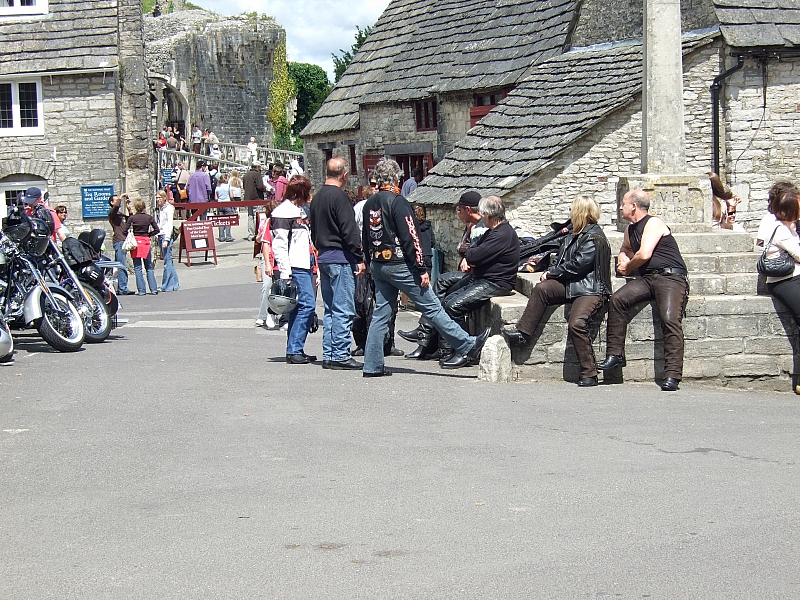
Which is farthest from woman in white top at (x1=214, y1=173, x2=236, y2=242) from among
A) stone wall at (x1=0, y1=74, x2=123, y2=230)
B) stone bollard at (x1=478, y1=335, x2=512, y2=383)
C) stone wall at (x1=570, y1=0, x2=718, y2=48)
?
stone bollard at (x1=478, y1=335, x2=512, y2=383)

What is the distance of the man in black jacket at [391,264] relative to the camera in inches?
369

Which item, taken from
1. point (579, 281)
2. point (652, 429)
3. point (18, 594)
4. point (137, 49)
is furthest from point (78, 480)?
point (137, 49)

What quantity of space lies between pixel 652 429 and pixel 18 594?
463 centimetres

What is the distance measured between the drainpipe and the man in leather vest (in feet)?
28.4

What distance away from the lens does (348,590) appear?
4.51m

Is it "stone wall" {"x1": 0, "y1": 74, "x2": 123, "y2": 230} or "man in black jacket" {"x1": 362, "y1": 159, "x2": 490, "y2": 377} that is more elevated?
"stone wall" {"x1": 0, "y1": 74, "x2": 123, "y2": 230}

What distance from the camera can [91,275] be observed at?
12789 mm

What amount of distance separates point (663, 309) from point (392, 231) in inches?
101

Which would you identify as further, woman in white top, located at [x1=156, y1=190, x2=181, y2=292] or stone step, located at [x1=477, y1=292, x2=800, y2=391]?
woman in white top, located at [x1=156, y1=190, x2=181, y2=292]

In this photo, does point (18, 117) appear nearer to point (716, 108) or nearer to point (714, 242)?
point (716, 108)

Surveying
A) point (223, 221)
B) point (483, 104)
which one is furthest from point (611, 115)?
point (223, 221)

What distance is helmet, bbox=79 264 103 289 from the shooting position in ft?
41.9

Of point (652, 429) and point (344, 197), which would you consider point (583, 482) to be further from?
point (344, 197)

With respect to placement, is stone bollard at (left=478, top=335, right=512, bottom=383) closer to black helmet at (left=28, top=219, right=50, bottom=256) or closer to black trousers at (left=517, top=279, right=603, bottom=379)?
black trousers at (left=517, top=279, right=603, bottom=379)
